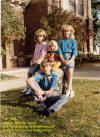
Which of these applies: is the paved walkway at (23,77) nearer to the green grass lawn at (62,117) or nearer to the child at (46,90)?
the green grass lawn at (62,117)

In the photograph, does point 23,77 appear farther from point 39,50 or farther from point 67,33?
point 67,33

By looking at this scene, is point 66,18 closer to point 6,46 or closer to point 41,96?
point 6,46

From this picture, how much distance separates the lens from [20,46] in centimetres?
1858

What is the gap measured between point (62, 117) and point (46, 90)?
27.9 inches

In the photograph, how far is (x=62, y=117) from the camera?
13.2 ft

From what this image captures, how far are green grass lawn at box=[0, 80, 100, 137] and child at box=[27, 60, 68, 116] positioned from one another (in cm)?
16

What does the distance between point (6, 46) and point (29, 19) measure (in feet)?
15.1

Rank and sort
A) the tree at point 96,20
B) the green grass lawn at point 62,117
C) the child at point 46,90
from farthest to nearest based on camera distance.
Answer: the tree at point 96,20 < the child at point 46,90 < the green grass lawn at point 62,117

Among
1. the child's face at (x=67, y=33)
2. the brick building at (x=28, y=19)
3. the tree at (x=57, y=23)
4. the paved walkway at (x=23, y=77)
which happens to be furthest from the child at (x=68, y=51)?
the brick building at (x=28, y=19)

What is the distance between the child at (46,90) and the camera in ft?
13.5

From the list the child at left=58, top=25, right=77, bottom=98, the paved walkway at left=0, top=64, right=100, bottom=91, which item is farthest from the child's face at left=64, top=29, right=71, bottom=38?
the paved walkway at left=0, top=64, right=100, bottom=91

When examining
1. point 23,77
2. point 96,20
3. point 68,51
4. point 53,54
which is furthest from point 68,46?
point 96,20

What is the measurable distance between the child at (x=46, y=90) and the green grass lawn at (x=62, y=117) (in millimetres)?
160

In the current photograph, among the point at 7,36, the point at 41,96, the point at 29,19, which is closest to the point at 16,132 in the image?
the point at 41,96
